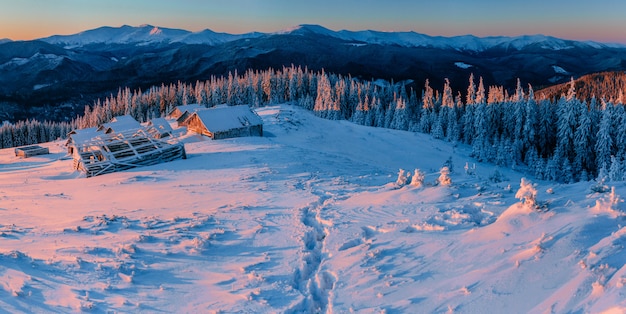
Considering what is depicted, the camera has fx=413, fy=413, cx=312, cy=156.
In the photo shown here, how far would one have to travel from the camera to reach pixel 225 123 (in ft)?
157

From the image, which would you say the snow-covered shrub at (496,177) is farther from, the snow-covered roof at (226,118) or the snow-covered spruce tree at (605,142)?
the snow-covered spruce tree at (605,142)

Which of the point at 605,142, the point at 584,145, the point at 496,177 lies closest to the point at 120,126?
the point at 496,177

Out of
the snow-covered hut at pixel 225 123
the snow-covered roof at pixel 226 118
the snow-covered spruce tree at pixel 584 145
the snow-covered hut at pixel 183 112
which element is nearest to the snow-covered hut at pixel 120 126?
the snow-covered hut at pixel 225 123

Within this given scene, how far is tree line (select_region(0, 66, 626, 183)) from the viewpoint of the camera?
52125mm

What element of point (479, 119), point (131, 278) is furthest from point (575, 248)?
point (479, 119)

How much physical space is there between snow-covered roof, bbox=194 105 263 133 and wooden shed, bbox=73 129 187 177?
1131cm

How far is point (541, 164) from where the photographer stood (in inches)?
2124

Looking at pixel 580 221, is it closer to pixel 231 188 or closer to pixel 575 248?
pixel 575 248

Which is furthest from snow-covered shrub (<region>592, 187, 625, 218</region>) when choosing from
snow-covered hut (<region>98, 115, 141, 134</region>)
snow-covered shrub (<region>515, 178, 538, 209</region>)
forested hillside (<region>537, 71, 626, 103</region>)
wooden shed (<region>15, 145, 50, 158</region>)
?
forested hillside (<region>537, 71, 626, 103</region>)

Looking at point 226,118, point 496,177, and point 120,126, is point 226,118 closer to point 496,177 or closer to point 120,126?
point 120,126

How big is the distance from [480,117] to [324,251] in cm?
5967

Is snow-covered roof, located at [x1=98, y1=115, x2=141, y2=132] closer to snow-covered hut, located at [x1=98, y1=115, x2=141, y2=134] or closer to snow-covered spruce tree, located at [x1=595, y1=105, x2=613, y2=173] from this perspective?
snow-covered hut, located at [x1=98, y1=115, x2=141, y2=134]

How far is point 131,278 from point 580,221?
10831mm

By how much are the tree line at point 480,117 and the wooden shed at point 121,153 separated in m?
35.1
